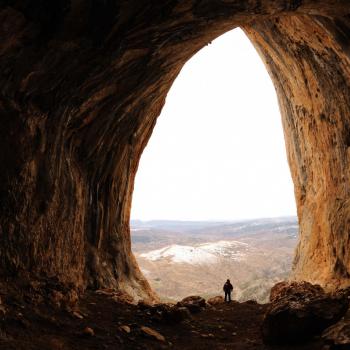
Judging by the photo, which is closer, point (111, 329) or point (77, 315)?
point (111, 329)

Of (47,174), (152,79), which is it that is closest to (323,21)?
(152,79)

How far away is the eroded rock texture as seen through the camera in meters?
8.29

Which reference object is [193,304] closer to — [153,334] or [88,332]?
[153,334]

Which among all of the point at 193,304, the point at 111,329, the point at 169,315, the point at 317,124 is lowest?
the point at 193,304

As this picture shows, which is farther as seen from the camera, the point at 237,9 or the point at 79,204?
the point at 79,204

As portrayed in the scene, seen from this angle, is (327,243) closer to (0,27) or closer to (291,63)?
(291,63)

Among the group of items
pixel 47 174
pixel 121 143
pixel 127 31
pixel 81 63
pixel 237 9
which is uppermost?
pixel 237 9

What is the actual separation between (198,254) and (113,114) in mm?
80617

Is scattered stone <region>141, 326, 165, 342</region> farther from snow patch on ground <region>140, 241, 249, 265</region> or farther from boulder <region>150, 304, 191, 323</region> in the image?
snow patch on ground <region>140, 241, 249, 265</region>

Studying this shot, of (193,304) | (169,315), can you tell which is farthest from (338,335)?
(193,304)

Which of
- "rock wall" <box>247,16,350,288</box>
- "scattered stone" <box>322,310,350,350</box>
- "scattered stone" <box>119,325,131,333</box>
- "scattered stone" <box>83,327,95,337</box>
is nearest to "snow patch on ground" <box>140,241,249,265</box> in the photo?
"rock wall" <box>247,16,350,288</box>

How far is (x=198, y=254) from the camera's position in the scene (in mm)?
90750

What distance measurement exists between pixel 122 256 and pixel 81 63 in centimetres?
1019

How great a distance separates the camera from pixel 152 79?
13070 mm
